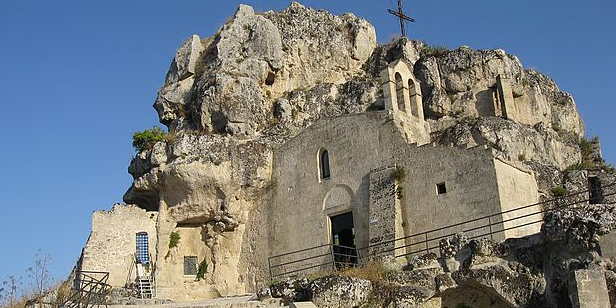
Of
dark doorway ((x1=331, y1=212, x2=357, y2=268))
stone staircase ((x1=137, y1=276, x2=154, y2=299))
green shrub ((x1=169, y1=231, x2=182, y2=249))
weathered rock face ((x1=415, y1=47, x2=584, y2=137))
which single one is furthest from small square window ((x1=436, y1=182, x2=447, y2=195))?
stone staircase ((x1=137, y1=276, x2=154, y2=299))

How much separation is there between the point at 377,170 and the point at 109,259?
1180 cm

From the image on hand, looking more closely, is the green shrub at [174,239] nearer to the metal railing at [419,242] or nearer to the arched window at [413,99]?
the metal railing at [419,242]

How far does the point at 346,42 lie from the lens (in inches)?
1585

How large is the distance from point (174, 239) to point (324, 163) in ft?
24.6

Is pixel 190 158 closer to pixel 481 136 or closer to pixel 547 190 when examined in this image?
pixel 481 136

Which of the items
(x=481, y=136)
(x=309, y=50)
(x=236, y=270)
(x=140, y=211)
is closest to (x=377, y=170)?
(x=481, y=136)

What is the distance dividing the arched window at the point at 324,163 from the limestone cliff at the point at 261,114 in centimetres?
291

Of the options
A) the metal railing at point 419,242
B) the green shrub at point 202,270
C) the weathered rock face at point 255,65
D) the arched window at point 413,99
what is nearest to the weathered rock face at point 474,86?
the arched window at point 413,99

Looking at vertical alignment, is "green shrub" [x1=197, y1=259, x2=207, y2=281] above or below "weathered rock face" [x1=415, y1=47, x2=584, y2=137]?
below

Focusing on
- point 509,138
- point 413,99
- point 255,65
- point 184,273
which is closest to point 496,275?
point 413,99

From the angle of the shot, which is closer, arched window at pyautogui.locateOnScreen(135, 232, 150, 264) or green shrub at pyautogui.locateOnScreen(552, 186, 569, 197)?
green shrub at pyautogui.locateOnScreen(552, 186, 569, 197)

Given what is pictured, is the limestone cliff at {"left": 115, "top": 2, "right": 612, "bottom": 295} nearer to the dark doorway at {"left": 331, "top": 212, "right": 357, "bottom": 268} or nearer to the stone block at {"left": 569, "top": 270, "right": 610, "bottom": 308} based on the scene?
the dark doorway at {"left": 331, "top": 212, "right": 357, "bottom": 268}

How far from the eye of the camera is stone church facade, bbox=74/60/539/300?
80.0 ft

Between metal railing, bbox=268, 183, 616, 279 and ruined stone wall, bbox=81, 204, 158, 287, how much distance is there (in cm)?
583
